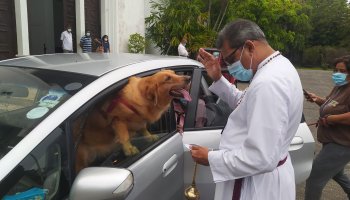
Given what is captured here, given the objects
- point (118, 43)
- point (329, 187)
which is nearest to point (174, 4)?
point (118, 43)

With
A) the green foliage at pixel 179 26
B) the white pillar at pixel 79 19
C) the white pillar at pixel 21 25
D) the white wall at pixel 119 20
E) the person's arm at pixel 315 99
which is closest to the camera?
the person's arm at pixel 315 99

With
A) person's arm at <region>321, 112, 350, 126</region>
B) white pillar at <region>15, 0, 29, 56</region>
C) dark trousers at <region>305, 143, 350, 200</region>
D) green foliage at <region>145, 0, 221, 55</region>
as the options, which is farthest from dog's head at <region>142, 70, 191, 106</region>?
green foliage at <region>145, 0, 221, 55</region>

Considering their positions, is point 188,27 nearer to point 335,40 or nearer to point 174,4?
point 174,4

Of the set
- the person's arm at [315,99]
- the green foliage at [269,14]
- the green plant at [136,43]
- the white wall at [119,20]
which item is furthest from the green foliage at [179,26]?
the person's arm at [315,99]

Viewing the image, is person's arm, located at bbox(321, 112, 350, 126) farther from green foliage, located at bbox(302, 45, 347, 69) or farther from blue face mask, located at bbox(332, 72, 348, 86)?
green foliage, located at bbox(302, 45, 347, 69)

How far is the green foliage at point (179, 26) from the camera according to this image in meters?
15.8

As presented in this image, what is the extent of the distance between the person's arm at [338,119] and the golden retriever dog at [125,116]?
1.54 metres

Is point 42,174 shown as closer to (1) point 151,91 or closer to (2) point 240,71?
(1) point 151,91

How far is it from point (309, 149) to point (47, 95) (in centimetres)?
223

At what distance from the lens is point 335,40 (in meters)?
45.4

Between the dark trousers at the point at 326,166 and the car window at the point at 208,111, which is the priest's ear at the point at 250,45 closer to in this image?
the car window at the point at 208,111

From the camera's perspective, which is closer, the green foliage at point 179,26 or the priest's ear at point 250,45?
the priest's ear at point 250,45

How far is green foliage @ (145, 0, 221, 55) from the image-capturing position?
51.9ft

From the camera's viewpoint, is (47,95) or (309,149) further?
(309,149)
